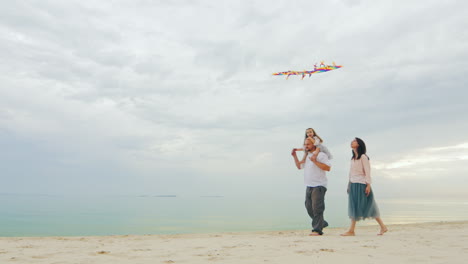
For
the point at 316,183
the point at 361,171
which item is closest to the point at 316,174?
the point at 316,183

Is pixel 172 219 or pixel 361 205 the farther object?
pixel 172 219

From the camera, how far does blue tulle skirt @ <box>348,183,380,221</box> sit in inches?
273

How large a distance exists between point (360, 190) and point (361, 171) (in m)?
0.37

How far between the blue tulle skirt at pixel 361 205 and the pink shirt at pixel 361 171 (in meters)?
0.10

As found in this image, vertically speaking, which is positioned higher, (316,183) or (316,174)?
(316,174)

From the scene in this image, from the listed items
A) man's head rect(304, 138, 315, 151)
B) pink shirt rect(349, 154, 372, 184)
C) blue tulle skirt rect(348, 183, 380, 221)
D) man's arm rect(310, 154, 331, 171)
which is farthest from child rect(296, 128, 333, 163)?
blue tulle skirt rect(348, 183, 380, 221)

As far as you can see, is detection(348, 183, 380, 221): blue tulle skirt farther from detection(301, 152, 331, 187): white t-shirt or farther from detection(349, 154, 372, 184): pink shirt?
detection(301, 152, 331, 187): white t-shirt

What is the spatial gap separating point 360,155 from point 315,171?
95cm

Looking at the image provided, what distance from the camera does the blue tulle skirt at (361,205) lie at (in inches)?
273

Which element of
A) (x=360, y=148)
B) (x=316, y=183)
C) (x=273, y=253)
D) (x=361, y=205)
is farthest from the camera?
(x=360, y=148)

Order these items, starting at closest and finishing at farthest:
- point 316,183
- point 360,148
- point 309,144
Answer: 1. point 316,183
2. point 360,148
3. point 309,144

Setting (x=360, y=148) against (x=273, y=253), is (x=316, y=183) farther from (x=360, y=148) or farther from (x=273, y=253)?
(x=273, y=253)

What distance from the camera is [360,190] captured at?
7.05 metres

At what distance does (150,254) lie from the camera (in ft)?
15.6
